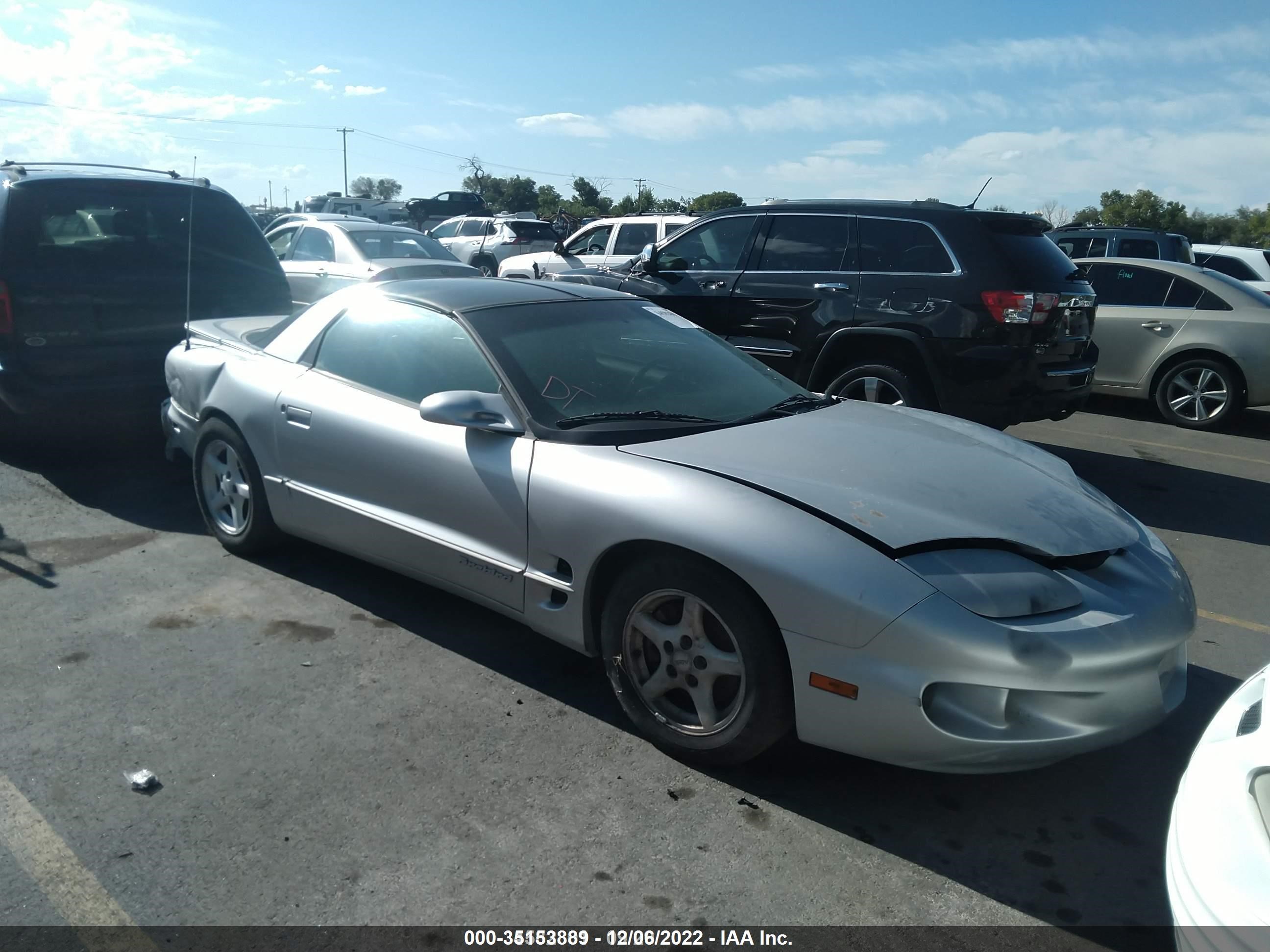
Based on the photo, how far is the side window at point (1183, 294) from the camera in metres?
9.33

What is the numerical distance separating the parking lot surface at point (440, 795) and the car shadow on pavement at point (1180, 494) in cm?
162

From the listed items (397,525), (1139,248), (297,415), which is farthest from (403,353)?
(1139,248)

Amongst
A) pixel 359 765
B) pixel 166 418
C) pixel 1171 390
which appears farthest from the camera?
pixel 1171 390

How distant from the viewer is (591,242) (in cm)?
1378

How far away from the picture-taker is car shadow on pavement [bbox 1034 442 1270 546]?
6.10 metres

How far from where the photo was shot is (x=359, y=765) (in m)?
3.22

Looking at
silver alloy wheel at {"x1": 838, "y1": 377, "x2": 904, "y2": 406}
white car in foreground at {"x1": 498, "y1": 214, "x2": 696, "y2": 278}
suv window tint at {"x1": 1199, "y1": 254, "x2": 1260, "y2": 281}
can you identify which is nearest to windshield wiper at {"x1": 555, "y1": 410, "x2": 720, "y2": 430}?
silver alloy wheel at {"x1": 838, "y1": 377, "x2": 904, "y2": 406}

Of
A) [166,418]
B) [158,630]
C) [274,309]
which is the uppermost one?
[274,309]

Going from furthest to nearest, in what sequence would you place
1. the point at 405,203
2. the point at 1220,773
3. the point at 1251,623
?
the point at 405,203 < the point at 1251,623 < the point at 1220,773

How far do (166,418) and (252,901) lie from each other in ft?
12.5

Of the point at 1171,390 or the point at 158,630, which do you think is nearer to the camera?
the point at 158,630

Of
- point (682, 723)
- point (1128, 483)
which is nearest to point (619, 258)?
point (1128, 483)

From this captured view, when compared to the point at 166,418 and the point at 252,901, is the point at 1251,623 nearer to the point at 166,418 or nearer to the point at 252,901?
the point at 252,901

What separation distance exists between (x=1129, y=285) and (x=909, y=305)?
14.2 ft
